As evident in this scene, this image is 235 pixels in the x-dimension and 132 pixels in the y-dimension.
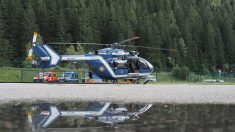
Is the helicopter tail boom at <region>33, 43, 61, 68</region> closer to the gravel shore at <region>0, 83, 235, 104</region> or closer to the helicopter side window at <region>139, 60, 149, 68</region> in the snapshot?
the helicopter side window at <region>139, 60, 149, 68</region>

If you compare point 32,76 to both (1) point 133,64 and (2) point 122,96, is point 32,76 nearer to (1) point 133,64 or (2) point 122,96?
(1) point 133,64

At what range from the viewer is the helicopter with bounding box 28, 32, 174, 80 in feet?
135

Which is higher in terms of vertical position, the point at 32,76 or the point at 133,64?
the point at 133,64

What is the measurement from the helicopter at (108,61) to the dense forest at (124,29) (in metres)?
41.6

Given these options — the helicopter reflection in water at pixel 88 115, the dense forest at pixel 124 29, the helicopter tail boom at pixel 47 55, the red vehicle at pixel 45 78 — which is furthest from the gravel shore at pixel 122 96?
the dense forest at pixel 124 29

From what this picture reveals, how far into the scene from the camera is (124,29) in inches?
4427

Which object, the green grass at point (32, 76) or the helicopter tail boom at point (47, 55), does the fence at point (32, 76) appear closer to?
the green grass at point (32, 76)

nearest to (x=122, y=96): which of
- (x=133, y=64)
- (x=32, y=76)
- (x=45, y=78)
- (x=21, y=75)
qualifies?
(x=133, y=64)

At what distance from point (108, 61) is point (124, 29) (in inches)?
2819

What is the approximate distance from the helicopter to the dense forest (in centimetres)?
4156

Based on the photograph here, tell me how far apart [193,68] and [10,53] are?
48.6 m

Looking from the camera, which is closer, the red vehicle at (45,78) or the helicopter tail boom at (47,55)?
the helicopter tail boom at (47,55)

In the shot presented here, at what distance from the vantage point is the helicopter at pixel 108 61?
1614 inches

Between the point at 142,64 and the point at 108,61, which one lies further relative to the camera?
the point at 142,64
